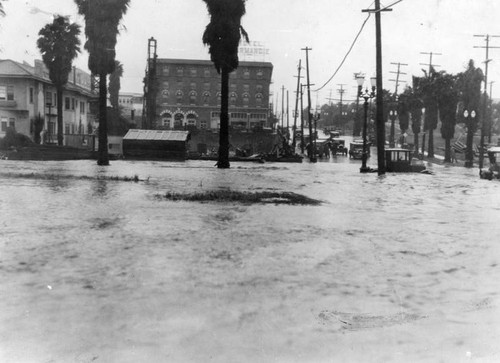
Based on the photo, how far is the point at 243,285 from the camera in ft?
20.4

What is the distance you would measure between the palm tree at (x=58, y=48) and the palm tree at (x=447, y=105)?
41.2 metres

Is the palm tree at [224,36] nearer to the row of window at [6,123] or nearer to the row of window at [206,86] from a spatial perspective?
the row of window at [6,123]

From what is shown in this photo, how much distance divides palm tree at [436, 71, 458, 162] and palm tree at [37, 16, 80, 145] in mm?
41175

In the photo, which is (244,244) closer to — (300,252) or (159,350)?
(300,252)

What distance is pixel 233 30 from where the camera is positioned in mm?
34500

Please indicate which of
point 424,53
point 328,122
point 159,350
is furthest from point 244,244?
point 328,122

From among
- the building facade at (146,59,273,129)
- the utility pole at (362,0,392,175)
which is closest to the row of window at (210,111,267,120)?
the building facade at (146,59,273,129)

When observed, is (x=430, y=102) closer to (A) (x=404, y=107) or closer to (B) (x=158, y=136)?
(A) (x=404, y=107)

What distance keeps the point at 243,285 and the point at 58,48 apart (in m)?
48.5

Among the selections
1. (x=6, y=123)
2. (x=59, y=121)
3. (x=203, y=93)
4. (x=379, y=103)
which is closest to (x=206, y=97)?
(x=203, y=93)

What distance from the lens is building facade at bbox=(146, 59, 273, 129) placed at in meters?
99.5

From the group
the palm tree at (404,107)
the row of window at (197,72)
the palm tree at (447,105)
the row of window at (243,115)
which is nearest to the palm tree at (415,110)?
the palm tree at (404,107)

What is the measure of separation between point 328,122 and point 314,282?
565 ft

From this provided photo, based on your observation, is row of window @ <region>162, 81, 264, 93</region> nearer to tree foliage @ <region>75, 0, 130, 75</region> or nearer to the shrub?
the shrub
